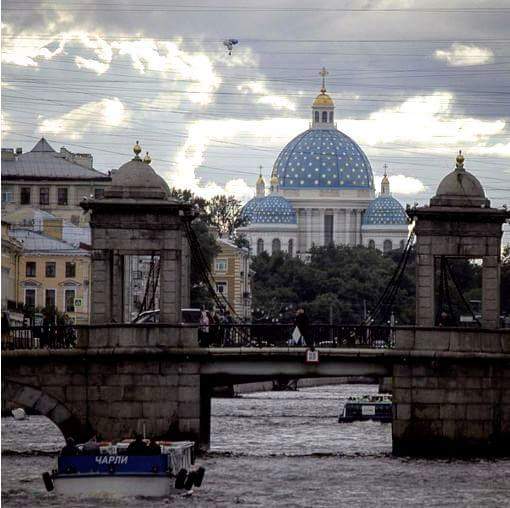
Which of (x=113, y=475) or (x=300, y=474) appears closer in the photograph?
(x=113, y=475)

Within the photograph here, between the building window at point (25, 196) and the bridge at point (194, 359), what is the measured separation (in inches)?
3526

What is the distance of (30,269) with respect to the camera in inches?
5591

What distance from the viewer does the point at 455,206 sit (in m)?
76.0

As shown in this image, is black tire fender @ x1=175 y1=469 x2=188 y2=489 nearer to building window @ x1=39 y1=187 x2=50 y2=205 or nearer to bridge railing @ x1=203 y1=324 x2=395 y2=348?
bridge railing @ x1=203 y1=324 x2=395 y2=348

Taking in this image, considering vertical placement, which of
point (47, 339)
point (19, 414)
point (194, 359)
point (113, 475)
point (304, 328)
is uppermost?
point (304, 328)

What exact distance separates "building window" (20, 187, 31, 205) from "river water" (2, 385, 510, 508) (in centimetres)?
6975

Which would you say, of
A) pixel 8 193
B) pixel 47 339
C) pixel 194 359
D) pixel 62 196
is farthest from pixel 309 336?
pixel 62 196

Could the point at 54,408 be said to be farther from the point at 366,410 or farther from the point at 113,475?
the point at 366,410

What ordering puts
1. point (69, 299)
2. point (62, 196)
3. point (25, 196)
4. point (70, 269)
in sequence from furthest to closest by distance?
point (62, 196) → point (25, 196) → point (69, 299) → point (70, 269)

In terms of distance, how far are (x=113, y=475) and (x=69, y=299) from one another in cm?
8296

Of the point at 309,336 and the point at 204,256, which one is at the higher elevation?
the point at 204,256

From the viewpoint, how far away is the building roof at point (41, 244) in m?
142

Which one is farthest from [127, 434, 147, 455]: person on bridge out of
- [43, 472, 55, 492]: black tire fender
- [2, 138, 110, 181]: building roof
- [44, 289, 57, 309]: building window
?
[2, 138, 110, 181]: building roof

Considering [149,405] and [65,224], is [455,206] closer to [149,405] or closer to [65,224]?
[149,405]
